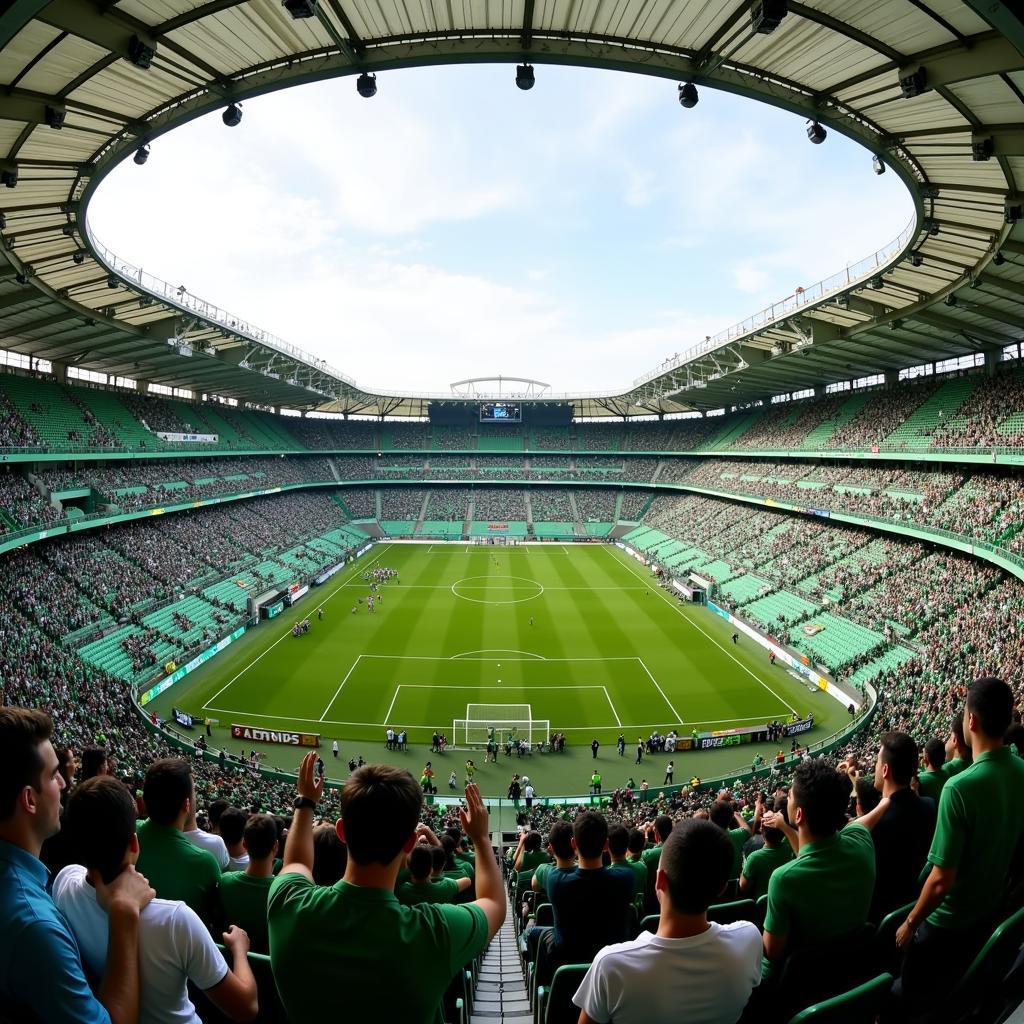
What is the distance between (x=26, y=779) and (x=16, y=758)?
0.32 feet

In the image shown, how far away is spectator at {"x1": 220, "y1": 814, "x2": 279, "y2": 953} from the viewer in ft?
13.3

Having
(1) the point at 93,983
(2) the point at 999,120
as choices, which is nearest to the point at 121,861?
(1) the point at 93,983

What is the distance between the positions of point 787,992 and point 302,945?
254cm

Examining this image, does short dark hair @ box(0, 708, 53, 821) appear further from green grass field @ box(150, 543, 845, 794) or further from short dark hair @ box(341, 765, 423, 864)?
green grass field @ box(150, 543, 845, 794)

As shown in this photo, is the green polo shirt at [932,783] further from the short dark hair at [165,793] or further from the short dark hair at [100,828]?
the short dark hair at [100,828]

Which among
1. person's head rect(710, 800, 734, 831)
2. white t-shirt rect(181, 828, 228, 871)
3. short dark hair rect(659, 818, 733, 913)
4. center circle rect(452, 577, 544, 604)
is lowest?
center circle rect(452, 577, 544, 604)

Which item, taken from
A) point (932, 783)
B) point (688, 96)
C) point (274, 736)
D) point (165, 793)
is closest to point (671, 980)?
point (165, 793)

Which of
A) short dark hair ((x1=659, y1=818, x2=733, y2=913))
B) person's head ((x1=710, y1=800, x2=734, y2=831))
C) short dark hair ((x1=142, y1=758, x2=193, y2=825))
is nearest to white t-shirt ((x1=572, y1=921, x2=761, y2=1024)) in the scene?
short dark hair ((x1=659, y1=818, x2=733, y2=913))

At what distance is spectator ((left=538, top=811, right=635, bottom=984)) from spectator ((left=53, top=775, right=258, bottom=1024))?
220 centimetres

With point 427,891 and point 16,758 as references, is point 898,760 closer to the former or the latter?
point 427,891

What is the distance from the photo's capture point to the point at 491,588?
50750mm

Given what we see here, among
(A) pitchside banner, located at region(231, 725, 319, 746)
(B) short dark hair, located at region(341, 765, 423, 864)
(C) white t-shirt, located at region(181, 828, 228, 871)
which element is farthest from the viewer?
(A) pitchside banner, located at region(231, 725, 319, 746)

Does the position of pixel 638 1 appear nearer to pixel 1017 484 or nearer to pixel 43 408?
pixel 1017 484

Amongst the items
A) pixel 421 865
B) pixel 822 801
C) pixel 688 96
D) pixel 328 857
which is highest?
pixel 688 96
